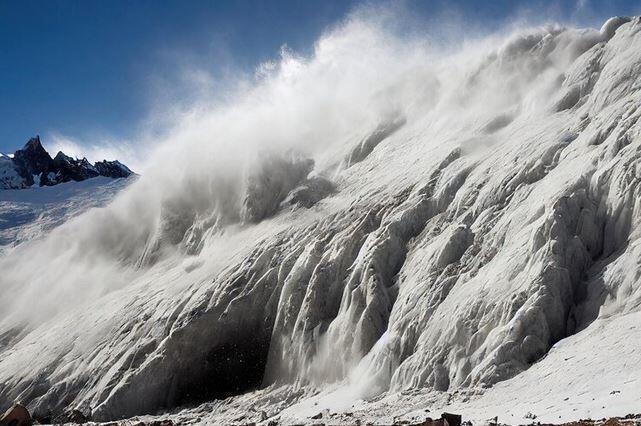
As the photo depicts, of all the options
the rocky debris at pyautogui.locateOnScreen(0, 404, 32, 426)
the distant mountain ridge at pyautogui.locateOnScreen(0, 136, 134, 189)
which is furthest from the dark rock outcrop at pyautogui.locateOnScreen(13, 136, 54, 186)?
the rocky debris at pyautogui.locateOnScreen(0, 404, 32, 426)

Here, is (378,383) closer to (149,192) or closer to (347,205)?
(347,205)

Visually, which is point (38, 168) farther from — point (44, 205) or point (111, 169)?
point (44, 205)

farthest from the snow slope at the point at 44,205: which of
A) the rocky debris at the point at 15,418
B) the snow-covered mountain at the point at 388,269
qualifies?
the rocky debris at the point at 15,418

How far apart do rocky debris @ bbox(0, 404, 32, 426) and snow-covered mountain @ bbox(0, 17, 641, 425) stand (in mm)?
5686

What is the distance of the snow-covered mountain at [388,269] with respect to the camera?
30750 millimetres

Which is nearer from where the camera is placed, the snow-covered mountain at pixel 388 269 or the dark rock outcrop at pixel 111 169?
the snow-covered mountain at pixel 388 269

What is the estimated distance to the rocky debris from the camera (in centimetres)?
3922

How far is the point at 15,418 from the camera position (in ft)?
130

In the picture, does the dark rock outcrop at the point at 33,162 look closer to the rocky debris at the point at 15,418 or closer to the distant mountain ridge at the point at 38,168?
the distant mountain ridge at the point at 38,168

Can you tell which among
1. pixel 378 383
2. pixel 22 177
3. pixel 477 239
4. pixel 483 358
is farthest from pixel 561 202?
pixel 22 177

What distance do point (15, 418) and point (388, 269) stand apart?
27051 mm

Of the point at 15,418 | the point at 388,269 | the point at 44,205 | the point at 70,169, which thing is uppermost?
the point at 70,169

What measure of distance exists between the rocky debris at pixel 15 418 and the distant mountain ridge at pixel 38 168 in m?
138

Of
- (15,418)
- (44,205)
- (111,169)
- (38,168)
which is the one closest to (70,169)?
(38,168)
